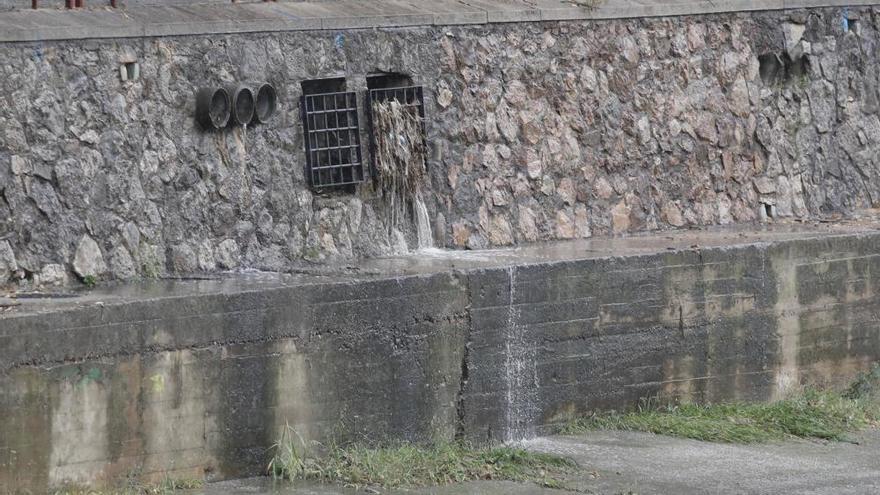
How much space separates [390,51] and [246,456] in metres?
3.56

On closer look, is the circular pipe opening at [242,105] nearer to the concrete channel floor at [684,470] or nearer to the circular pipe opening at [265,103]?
the circular pipe opening at [265,103]

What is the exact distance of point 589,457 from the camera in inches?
430

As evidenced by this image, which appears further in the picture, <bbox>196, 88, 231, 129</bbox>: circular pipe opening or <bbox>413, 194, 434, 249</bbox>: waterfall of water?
<bbox>413, 194, 434, 249</bbox>: waterfall of water

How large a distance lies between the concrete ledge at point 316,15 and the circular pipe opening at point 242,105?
41 cm

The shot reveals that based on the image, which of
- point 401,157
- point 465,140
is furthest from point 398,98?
point 465,140

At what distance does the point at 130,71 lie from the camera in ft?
35.4

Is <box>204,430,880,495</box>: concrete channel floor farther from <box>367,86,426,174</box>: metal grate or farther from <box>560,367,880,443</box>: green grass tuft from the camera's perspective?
<box>367,86,426,174</box>: metal grate

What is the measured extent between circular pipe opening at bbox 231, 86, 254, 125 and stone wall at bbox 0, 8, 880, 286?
0.36 feet

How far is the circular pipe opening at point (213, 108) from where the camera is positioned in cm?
1109

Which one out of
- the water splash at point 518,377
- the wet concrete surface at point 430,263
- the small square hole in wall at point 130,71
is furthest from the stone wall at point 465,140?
the water splash at point 518,377

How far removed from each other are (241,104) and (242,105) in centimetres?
1

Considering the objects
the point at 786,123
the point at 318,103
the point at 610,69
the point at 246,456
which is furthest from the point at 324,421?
the point at 786,123

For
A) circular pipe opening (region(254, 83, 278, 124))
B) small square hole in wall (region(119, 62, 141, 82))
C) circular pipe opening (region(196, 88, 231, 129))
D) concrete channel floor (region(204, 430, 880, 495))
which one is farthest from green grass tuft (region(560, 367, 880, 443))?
small square hole in wall (region(119, 62, 141, 82))

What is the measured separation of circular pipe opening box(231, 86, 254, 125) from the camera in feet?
36.9
